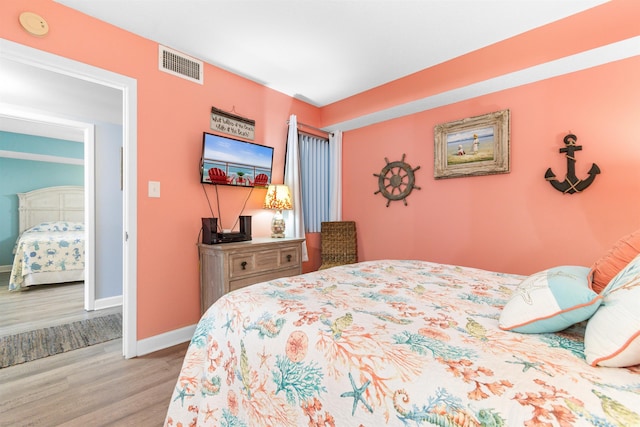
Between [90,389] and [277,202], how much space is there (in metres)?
2.02

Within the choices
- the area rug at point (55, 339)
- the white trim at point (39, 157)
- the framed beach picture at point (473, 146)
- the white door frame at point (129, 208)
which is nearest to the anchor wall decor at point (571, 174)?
the framed beach picture at point (473, 146)

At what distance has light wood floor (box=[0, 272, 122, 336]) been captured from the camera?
2.80m

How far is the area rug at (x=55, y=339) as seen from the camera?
219cm

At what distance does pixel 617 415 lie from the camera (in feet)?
1.70

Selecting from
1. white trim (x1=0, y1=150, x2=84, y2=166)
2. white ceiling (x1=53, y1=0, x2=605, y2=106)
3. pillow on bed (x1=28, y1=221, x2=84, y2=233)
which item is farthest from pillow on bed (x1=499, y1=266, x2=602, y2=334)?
white trim (x1=0, y1=150, x2=84, y2=166)

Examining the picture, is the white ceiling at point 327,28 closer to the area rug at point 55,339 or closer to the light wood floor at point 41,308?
the area rug at point 55,339

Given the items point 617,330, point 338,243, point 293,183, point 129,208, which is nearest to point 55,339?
point 129,208

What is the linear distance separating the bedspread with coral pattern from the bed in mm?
4411

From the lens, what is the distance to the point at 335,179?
12.3ft

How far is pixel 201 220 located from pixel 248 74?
1.57 metres

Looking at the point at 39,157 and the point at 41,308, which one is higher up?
the point at 39,157

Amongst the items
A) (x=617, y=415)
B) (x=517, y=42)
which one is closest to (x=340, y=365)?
(x=617, y=415)

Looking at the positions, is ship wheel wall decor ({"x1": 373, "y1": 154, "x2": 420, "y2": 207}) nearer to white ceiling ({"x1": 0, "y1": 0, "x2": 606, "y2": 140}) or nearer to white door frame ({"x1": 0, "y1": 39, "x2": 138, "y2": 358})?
white ceiling ({"x1": 0, "y1": 0, "x2": 606, "y2": 140})

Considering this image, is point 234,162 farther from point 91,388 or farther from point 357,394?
point 357,394
